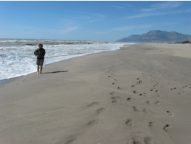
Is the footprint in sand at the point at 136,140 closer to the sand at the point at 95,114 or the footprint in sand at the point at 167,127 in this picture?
the sand at the point at 95,114

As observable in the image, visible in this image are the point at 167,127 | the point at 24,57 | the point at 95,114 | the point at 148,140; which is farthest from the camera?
the point at 24,57

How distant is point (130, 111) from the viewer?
261cm

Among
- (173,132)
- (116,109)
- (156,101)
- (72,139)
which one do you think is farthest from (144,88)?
(72,139)

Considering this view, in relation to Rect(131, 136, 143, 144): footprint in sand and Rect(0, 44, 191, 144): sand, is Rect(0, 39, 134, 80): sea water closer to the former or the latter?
Rect(0, 44, 191, 144): sand

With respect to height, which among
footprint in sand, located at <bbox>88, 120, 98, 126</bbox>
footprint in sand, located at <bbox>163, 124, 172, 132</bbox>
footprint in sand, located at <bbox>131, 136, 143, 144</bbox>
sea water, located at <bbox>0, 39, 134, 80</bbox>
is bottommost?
footprint in sand, located at <bbox>131, 136, 143, 144</bbox>

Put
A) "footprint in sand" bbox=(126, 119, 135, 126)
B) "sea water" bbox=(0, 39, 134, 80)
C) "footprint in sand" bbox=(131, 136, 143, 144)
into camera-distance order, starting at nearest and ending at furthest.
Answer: "footprint in sand" bbox=(131, 136, 143, 144) → "footprint in sand" bbox=(126, 119, 135, 126) → "sea water" bbox=(0, 39, 134, 80)

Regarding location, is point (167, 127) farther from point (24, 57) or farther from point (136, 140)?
point (24, 57)

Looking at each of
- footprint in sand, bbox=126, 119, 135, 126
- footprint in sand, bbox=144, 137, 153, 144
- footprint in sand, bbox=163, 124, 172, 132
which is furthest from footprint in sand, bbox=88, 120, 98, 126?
footprint in sand, bbox=163, 124, 172, 132

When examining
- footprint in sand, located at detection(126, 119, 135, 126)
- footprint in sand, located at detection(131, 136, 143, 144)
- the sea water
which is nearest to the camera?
footprint in sand, located at detection(131, 136, 143, 144)

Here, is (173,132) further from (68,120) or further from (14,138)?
(14,138)

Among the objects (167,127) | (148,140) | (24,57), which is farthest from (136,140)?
(24,57)

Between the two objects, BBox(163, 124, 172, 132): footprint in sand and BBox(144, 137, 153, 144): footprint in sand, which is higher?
BBox(163, 124, 172, 132): footprint in sand

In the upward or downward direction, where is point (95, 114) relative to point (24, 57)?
downward

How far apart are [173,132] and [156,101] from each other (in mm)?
1104
